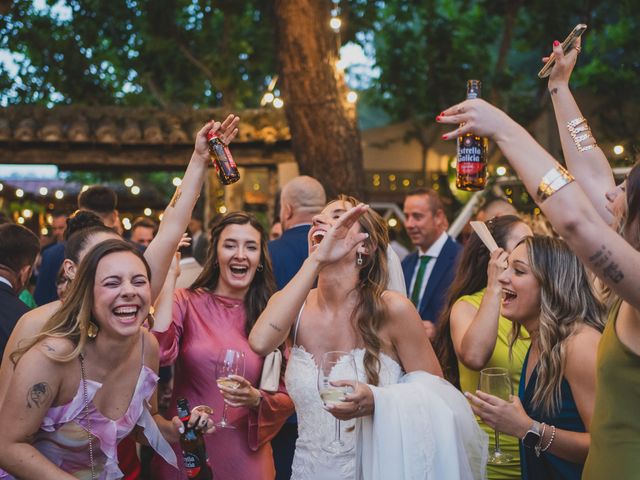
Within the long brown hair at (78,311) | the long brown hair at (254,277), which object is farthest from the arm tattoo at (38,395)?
the long brown hair at (254,277)

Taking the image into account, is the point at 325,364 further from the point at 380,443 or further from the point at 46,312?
the point at 46,312

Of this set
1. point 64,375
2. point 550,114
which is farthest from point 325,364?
point 550,114

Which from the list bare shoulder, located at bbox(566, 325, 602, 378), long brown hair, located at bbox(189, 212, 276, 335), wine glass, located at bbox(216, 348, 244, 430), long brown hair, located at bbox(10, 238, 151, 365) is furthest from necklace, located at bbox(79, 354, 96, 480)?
bare shoulder, located at bbox(566, 325, 602, 378)

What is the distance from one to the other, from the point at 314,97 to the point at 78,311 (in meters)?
5.19

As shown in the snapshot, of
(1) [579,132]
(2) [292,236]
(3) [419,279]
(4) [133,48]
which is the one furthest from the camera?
(4) [133,48]

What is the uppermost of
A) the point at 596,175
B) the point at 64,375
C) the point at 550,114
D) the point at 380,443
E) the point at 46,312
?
the point at 550,114

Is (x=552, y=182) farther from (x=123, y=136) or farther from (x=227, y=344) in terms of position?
(x=123, y=136)

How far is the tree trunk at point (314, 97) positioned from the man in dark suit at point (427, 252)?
4.68 ft

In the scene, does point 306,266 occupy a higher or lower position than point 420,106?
lower

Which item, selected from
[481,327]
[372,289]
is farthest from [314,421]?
[481,327]

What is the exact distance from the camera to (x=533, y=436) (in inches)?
113

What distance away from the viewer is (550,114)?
17.6 m

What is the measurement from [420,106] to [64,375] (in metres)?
16.0

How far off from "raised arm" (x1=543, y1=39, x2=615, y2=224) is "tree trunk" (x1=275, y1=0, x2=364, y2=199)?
493cm
